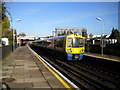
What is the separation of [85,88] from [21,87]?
279 cm

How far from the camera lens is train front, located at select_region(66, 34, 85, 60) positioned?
14719 millimetres

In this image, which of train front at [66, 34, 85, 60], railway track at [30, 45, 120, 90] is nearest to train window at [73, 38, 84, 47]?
train front at [66, 34, 85, 60]

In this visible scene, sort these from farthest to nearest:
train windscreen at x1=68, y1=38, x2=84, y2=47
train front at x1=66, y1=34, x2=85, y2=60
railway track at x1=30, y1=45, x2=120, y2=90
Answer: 1. train windscreen at x1=68, y1=38, x2=84, y2=47
2. train front at x1=66, y1=34, x2=85, y2=60
3. railway track at x1=30, y1=45, x2=120, y2=90

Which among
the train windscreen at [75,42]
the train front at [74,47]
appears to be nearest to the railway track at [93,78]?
the train front at [74,47]

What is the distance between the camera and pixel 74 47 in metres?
15.0

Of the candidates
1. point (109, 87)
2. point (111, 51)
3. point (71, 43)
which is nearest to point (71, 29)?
point (111, 51)

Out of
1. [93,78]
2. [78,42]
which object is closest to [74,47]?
[78,42]

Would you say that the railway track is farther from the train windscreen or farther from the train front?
the train windscreen

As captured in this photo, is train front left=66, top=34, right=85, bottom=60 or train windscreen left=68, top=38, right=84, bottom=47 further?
train windscreen left=68, top=38, right=84, bottom=47

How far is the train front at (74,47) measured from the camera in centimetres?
1472

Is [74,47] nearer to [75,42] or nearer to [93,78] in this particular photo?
[75,42]

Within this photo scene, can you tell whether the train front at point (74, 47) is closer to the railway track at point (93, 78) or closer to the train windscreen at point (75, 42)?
the train windscreen at point (75, 42)

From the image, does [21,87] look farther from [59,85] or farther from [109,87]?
[109,87]

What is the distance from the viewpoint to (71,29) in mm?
41125
